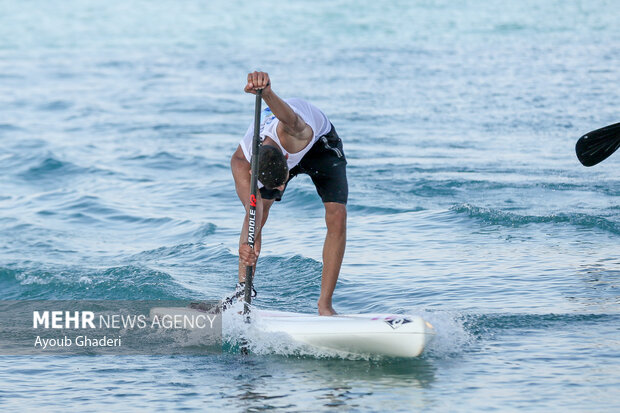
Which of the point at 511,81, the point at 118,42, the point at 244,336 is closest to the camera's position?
the point at 244,336

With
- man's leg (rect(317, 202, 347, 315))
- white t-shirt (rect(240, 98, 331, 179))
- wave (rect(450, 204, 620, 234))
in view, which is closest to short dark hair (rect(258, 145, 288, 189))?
white t-shirt (rect(240, 98, 331, 179))

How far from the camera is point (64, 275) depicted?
33.4 ft

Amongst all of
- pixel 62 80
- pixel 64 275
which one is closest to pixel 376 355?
pixel 64 275

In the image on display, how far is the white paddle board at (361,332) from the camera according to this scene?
7074 millimetres

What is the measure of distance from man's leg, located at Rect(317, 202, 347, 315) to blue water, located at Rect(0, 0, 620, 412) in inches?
28.7

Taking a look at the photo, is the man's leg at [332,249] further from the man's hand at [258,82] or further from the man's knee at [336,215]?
the man's hand at [258,82]

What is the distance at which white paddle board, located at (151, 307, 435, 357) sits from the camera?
707cm

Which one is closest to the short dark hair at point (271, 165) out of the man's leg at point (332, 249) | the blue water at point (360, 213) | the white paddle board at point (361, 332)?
the man's leg at point (332, 249)

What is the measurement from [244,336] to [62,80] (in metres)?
20.0

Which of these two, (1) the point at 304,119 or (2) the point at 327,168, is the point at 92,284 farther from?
(1) the point at 304,119

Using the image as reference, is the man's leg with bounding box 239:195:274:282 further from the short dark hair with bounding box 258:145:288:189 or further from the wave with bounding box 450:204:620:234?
the wave with bounding box 450:204:620:234

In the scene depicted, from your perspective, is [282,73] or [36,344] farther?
[282,73]

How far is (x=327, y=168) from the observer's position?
25.8 ft

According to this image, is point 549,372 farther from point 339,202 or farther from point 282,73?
point 282,73
